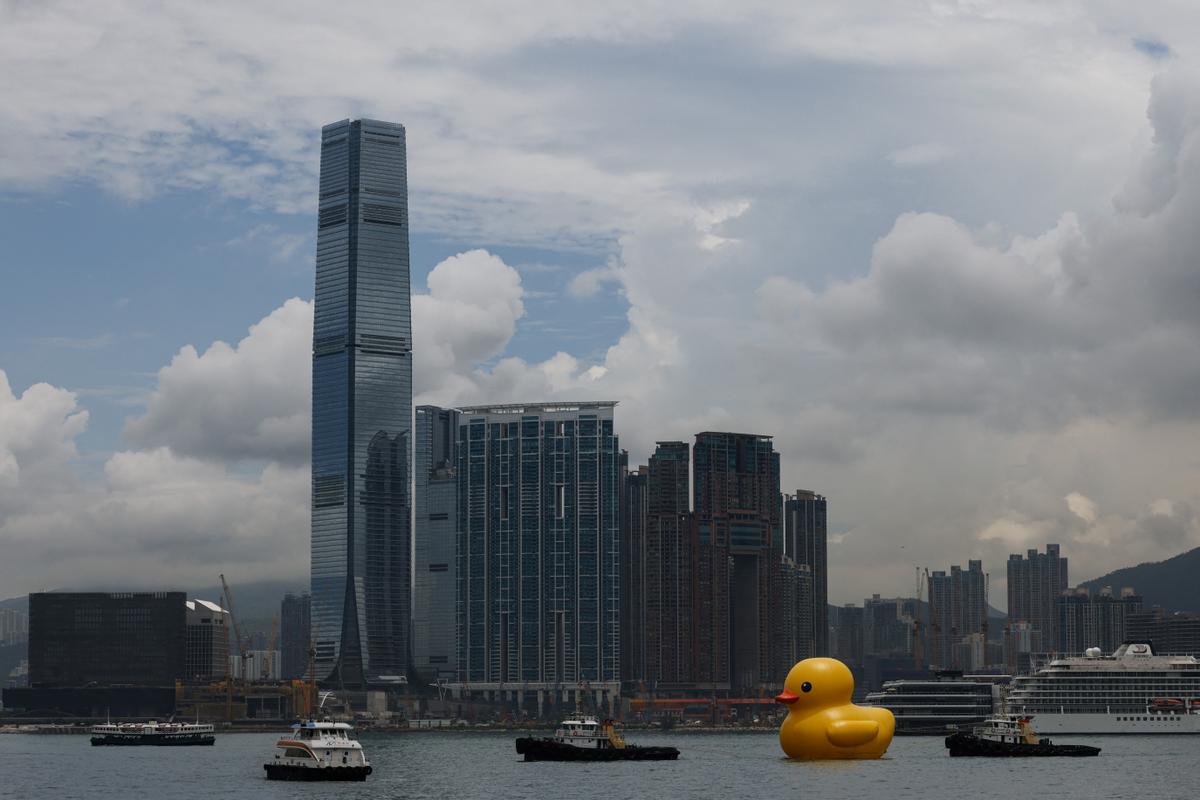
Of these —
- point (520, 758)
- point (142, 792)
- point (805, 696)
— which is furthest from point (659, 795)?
point (520, 758)

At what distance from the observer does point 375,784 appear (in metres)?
143

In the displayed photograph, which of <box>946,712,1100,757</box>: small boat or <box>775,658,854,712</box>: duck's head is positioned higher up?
<box>775,658,854,712</box>: duck's head

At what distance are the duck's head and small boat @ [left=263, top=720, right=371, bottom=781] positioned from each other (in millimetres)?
37874

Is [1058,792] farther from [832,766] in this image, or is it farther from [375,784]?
[375,784]

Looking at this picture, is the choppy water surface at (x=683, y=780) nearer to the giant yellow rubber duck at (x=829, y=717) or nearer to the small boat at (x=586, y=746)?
the small boat at (x=586, y=746)

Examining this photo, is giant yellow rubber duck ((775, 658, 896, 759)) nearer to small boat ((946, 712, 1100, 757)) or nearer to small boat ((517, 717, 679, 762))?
small boat ((517, 717, 679, 762))

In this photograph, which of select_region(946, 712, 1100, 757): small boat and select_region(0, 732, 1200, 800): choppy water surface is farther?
select_region(946, 712, 1100, 757): small boat

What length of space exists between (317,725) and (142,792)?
14361 millimetres

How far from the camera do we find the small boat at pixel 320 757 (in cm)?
13675

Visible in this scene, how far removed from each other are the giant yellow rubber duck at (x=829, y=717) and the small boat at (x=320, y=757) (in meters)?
36.8

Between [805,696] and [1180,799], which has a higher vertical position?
[805,696]

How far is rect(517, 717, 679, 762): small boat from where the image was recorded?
160750 mm

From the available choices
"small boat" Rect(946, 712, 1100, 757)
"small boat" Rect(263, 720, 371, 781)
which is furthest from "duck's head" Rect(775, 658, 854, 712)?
"small boat" Rect(946, 712, 1100, 757)

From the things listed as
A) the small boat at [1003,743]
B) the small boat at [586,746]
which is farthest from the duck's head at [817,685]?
the small boat at [1003,743]
